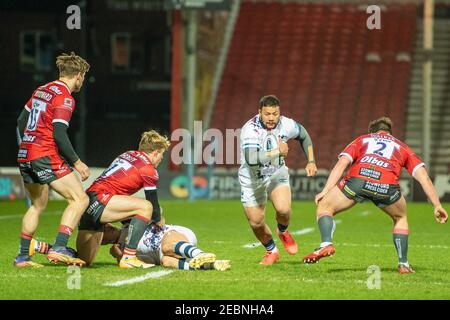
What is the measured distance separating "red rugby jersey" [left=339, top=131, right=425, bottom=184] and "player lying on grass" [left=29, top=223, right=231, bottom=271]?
65.4 inches

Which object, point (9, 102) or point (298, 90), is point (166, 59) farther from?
point (298, 90)

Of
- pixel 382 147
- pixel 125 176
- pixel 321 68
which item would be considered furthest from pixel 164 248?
pixel 321 68

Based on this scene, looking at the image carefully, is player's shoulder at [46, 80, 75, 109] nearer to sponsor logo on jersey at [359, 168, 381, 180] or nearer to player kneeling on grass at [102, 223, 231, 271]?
player kneeling on grass at [102, 223, 231, 271]

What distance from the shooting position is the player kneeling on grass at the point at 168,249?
1048 cm

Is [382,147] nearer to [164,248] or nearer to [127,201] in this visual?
[164,248]

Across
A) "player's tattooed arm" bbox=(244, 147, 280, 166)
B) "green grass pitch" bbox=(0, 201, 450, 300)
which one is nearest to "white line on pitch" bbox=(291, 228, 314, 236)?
"green grass pitch" bbox=(0, 201, 450, 300)

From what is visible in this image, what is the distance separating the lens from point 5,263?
36.7 feet

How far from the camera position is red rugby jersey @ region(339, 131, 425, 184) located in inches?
416

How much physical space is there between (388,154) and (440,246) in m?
4.17

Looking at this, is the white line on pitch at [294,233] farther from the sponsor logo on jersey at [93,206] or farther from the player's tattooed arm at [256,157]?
the sponsor logo on jersey at [93,206]

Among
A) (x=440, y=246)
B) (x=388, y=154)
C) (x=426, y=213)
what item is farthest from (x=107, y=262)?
(x=426, y=213)

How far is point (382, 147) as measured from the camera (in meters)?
10.7

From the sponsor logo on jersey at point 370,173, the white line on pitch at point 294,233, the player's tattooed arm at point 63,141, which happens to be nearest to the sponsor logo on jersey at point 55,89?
the player's tattooed arm at point 63,141
